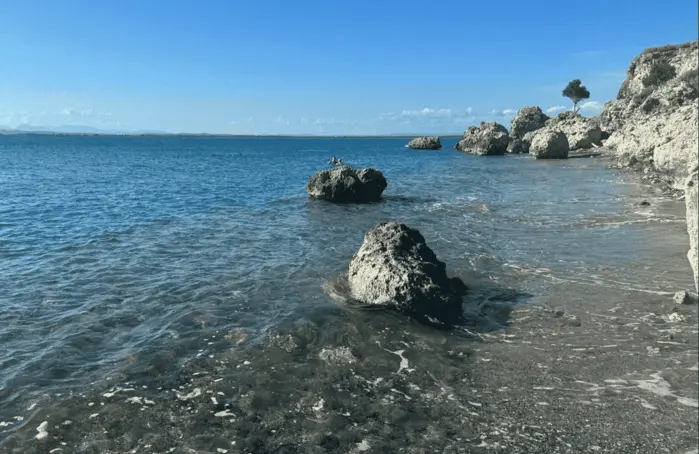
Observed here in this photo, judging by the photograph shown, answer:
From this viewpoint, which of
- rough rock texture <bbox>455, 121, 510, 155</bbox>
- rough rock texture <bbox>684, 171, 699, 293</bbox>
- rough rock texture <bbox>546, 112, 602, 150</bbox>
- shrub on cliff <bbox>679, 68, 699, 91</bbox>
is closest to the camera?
rough rock texture <bbox>684, 171, 699, 293</bbox>

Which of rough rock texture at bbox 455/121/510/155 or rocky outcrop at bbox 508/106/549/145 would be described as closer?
rough rock texture at bbox 455/121/510/155

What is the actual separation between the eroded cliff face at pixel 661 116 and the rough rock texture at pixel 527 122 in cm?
1985

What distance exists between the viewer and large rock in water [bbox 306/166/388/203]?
34.8m

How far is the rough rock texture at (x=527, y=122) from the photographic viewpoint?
392ft

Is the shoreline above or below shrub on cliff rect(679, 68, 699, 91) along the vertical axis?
below

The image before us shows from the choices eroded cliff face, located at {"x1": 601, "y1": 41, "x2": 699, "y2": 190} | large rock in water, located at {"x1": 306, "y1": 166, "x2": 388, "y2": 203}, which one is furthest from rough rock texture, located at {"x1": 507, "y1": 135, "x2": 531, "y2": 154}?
large rock in water, located at {"x1": 306, "y1": 166, "x2": 388, "y2": 203}

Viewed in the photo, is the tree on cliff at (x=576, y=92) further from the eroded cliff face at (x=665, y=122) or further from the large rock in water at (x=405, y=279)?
the large rock in water at (x=405, y=279)

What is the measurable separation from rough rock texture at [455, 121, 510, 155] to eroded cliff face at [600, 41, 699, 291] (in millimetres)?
19228

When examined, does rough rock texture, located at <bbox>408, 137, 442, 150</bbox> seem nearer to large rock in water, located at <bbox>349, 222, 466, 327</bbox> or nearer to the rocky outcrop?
the rocky outcrop

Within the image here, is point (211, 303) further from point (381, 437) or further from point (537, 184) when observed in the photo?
point (537, 184)

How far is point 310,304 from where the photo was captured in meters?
13.4

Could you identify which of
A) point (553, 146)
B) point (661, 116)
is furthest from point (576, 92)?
point (661, 116)

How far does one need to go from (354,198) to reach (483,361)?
25606mm

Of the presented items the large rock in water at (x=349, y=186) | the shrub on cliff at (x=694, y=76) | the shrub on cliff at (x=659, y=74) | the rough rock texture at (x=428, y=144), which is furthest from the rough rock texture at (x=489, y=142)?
the shrub on cliff at (x=694, y=76)
